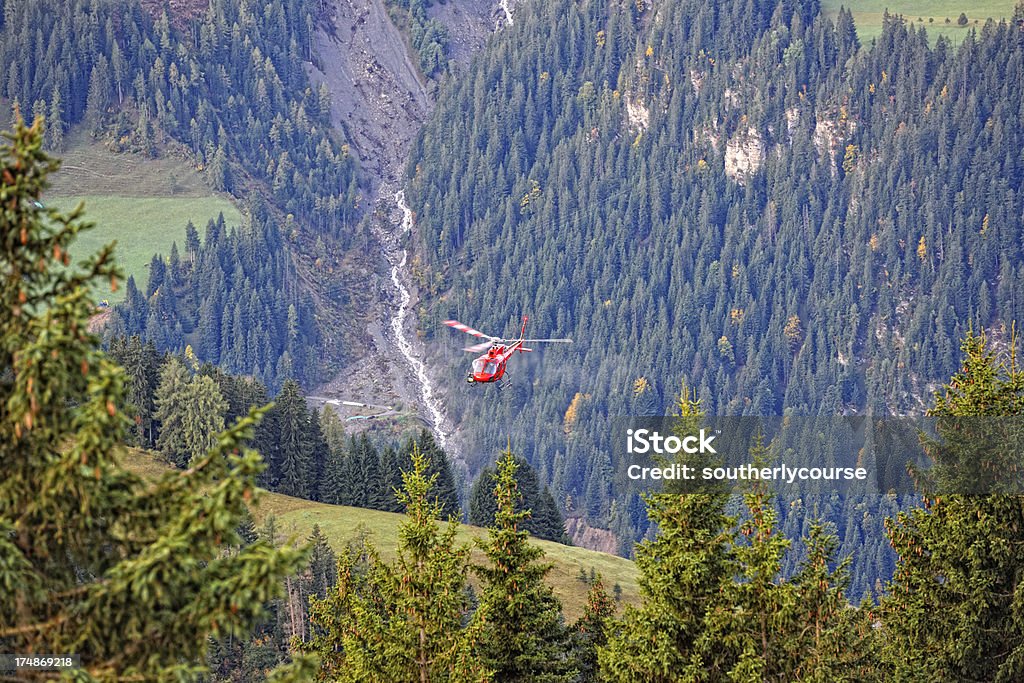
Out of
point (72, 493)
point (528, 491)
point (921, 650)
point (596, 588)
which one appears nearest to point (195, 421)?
point (528, 491)

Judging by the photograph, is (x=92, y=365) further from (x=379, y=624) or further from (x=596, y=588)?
(x=596, y=588)

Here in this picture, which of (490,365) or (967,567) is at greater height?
(490,365)

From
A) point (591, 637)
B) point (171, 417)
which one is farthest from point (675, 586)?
point (171, 417)

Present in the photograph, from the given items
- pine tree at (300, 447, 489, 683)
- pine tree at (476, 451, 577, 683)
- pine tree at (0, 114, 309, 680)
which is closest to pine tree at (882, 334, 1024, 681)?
pine tree at (476, 451, 577, 683)

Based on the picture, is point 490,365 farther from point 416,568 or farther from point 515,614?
point 416,568

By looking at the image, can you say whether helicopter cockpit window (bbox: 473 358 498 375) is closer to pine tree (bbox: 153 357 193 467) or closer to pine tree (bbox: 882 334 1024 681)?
pine tree (bbox: 882 334 1024 681)

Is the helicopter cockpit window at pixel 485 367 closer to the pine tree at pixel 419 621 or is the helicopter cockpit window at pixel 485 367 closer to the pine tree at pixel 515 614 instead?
the pine tree at pixel 515 614
